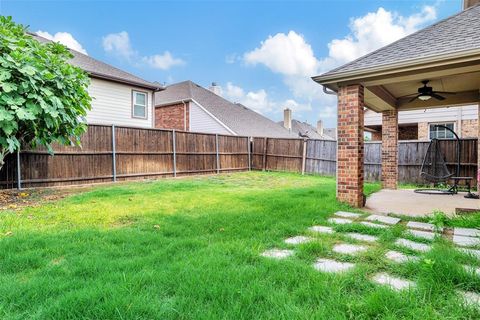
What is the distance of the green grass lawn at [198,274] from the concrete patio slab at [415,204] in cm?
102

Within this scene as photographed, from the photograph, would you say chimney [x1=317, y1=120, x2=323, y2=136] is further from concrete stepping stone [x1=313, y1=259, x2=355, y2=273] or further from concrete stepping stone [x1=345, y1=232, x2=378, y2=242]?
concrete stepping stone [x1=313, y1=259, x2=355, y2=273]

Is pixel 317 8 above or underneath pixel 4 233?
above

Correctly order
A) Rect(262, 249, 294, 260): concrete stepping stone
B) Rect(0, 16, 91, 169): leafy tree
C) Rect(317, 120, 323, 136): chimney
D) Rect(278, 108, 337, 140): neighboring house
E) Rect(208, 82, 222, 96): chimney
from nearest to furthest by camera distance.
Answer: Rect(262, 249, 294, 260): concrete stepping stone, Rect(0, 16, 91, 169): leafy tree, Rect(208, 82, 222, 96): chimney, Rect(278, 108, 337, 140): neighboring house, Rect(317, 120, 323, 136): chimney

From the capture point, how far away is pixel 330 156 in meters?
11.8

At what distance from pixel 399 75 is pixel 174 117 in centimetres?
1515

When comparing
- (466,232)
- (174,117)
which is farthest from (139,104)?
(466,232)

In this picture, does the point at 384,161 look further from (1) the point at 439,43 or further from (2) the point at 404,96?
(1) the point at 439,43

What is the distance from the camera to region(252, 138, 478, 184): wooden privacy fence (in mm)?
8672

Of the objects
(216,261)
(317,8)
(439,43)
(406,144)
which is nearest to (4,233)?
(216,261)

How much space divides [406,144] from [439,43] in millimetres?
5844

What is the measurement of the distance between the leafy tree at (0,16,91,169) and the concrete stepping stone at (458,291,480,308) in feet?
19.0

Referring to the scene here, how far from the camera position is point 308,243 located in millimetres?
2832

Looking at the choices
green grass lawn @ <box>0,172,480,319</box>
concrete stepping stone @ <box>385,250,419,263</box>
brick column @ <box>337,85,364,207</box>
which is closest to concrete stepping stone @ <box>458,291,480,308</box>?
green grass lawn @ <box>0,172,480,319</box>

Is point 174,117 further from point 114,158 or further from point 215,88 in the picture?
point 114,158
